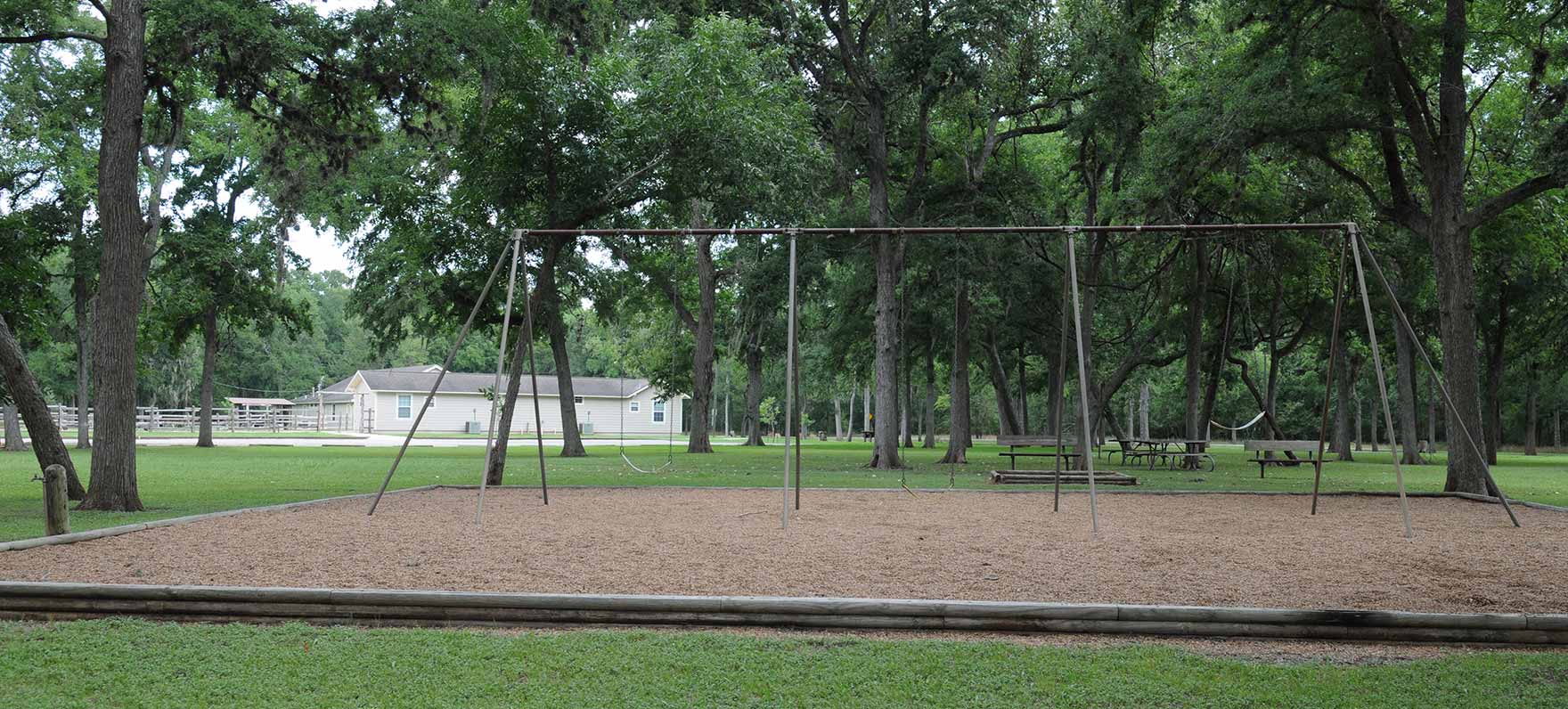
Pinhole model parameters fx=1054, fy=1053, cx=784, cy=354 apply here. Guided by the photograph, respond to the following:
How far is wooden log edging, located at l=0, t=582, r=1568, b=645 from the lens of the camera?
18.0 feet

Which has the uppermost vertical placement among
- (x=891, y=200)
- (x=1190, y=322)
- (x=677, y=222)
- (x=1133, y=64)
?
(x=1133, y=64)

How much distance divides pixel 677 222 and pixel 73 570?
459 inches

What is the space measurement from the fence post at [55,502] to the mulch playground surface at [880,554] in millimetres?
397

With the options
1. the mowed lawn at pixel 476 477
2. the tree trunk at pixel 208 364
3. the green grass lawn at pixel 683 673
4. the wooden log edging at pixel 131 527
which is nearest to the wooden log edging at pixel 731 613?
the green grass lawn at pixel 683 673

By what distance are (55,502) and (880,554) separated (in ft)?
21.8

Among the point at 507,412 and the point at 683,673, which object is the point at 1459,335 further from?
the point at 683,673

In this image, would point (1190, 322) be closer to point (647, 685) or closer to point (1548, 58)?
point (1548, 58)

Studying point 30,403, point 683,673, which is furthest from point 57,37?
point 683,673

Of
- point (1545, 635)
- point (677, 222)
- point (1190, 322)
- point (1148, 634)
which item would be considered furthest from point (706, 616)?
point (1190, 322)

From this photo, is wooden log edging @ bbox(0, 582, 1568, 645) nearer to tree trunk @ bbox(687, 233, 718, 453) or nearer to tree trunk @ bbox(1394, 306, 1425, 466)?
tree trunk @ bbox(1394, 306, 1425, 466)

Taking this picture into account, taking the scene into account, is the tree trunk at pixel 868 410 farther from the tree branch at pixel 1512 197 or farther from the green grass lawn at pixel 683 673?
the green grass lawn at pixel 683 673

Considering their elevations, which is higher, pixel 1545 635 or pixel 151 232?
pixel 151 232

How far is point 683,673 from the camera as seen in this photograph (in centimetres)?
479

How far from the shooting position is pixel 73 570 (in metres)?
7.02
